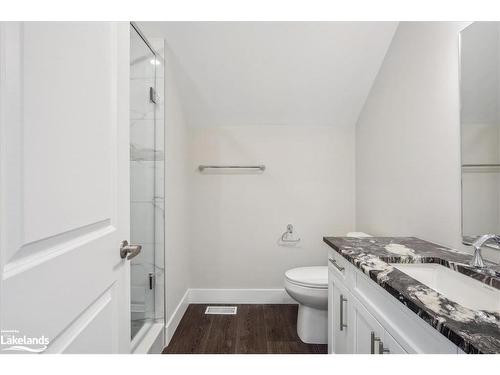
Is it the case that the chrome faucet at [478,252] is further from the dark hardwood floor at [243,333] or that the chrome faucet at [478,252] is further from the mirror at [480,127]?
the dark hardwood floor at [243,333]

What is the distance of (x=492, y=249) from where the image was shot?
42.1 inches

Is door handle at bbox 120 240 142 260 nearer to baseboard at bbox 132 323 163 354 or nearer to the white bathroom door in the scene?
the white bathroom door

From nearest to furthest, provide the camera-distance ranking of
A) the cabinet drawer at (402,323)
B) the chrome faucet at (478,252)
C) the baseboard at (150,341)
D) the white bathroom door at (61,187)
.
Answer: the white bathroom door at (61,187), the cabinet drawer at (402,323), the chrome faucet at (478,252), the baseboard at (150,341)

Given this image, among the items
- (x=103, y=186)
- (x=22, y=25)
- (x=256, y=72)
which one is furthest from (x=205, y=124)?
(x=22, y=25)

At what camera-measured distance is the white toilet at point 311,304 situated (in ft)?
5.65

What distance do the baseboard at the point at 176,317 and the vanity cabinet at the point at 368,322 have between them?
1.11 meters

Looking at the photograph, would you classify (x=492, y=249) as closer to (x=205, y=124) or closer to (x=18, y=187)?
(x=18, y=187)

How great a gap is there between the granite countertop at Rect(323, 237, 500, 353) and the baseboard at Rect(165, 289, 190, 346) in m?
1.31

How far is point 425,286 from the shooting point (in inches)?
32.1

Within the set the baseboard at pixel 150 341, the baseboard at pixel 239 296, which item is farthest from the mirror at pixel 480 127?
the baseboard at pixel 150 341

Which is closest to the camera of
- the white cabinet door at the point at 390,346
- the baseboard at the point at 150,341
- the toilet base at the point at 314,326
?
the white cabinet door at the point at 390,346

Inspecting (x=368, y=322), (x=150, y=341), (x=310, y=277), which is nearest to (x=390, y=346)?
(x=368, y=322)

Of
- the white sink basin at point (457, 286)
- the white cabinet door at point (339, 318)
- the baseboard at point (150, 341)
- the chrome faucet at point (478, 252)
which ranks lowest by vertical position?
the baseboard at point (150, 341)
